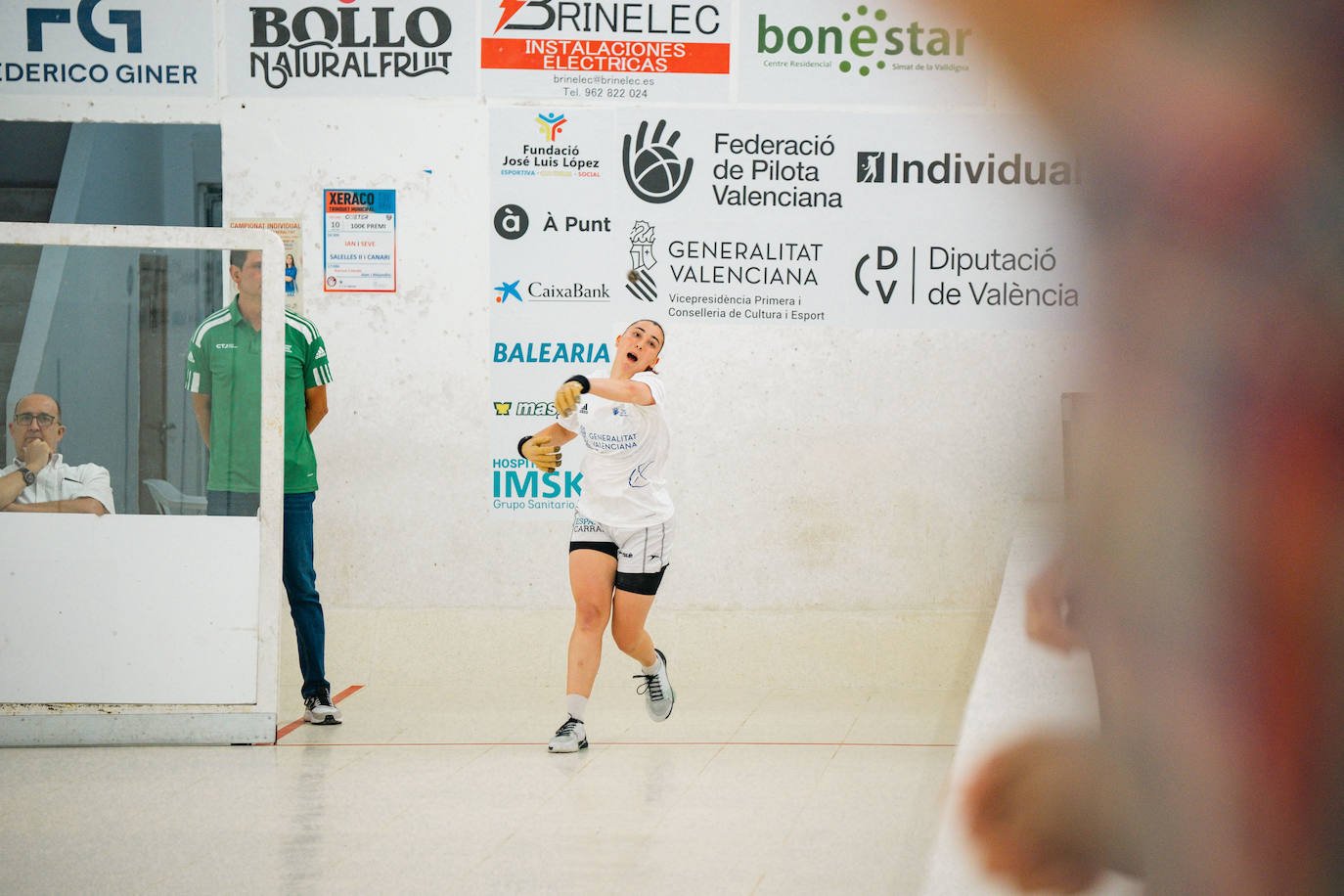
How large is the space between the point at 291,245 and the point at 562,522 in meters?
1.75

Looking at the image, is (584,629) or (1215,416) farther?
(584,629)

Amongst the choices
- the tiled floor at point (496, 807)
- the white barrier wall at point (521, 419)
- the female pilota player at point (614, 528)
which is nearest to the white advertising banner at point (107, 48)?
the white barrier wall at point (521, 419)

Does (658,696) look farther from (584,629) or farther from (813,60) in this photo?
(813,60)

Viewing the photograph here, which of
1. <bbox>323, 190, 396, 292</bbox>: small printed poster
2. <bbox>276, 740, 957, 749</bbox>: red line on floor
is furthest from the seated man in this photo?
<bbox>323, 190, 396, 292</bbox>: small printed poster

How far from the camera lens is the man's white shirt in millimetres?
4641

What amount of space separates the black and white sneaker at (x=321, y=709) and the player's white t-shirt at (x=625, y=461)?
Result: 130 centimetres

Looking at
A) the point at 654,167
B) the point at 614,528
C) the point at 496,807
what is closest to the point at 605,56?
the point at 654,167

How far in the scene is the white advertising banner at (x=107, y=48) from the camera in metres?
5.81

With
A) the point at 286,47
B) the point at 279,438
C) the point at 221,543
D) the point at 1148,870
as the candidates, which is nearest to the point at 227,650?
the point at 221,543

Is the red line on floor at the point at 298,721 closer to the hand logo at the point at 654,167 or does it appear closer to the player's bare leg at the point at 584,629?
the player's bare leg at the point at 584,629

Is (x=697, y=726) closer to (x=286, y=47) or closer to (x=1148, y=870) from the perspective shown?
(x=286, y=47)

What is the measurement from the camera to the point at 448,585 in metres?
6.08

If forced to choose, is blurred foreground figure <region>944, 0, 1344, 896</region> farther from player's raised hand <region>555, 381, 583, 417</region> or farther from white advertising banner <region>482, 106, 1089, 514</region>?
white advertising banner <region>482, 106, 1089, 514</region>

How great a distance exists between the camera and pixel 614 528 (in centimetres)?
474
